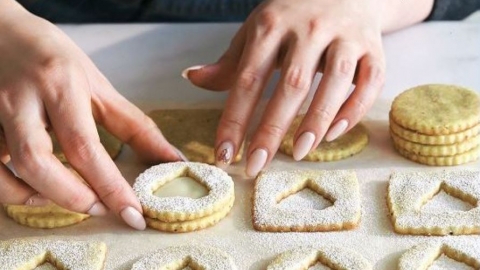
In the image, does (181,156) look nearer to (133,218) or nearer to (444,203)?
(133,218)

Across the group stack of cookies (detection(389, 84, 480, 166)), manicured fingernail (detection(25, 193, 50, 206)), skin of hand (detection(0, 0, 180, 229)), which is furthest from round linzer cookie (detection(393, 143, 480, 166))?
manicured fingernail (detection(25, 193, 50, 206))

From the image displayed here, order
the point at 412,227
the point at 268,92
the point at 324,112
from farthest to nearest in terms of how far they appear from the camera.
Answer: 1. the point at 268,92
2. the point at 324,112
3. the point at 412,227

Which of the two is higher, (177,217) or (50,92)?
(50,92)

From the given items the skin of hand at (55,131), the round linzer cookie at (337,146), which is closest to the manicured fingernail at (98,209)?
the skin of hand at (55,131)

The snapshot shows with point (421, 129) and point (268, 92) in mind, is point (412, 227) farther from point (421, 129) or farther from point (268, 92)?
point (268, 92)

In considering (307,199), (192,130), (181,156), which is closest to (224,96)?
(192,130)

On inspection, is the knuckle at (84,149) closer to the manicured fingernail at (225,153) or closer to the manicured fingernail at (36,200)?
the manicured fingernail at (36,200)

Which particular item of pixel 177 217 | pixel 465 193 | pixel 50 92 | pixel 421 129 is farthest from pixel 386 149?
pixel 50 92
